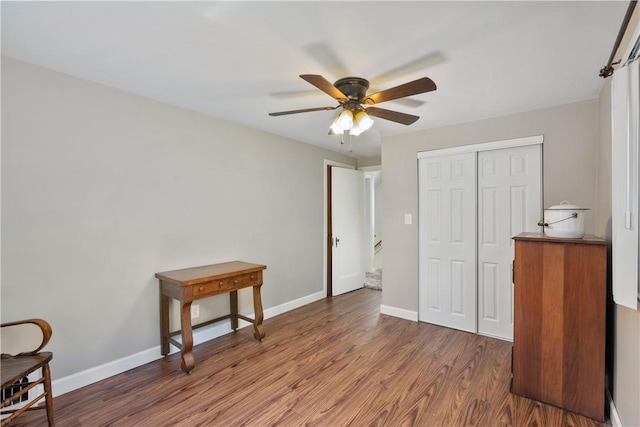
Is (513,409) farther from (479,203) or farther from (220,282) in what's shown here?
(220,282)

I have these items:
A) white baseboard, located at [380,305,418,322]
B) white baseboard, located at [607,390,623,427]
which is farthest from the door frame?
white baseboard, located at [607,390,623,427]

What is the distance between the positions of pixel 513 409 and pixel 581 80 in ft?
7.72

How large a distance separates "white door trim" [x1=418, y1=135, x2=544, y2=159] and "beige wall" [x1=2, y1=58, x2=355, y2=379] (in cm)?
198

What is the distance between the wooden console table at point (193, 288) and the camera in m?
2.42

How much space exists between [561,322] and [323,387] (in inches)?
65.6

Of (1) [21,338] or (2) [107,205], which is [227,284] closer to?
(2) [107,205]

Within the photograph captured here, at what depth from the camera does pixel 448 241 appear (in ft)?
10.9

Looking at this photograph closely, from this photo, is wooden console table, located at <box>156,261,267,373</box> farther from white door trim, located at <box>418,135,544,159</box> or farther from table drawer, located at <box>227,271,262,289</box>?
white door trim, located at <box>418,135,544,159</box>

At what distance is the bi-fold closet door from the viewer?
2910mm

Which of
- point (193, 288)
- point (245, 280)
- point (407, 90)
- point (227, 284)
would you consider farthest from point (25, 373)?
point (407, 90)

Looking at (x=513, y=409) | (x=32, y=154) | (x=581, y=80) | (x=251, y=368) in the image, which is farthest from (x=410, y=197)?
(x=32, y=154)

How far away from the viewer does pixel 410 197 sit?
358 cm

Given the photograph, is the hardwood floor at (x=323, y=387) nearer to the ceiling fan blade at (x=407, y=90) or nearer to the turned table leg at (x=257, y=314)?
the turned table leg at (x=257, y=314)

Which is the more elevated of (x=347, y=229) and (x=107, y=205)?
(x=107, y=205)
